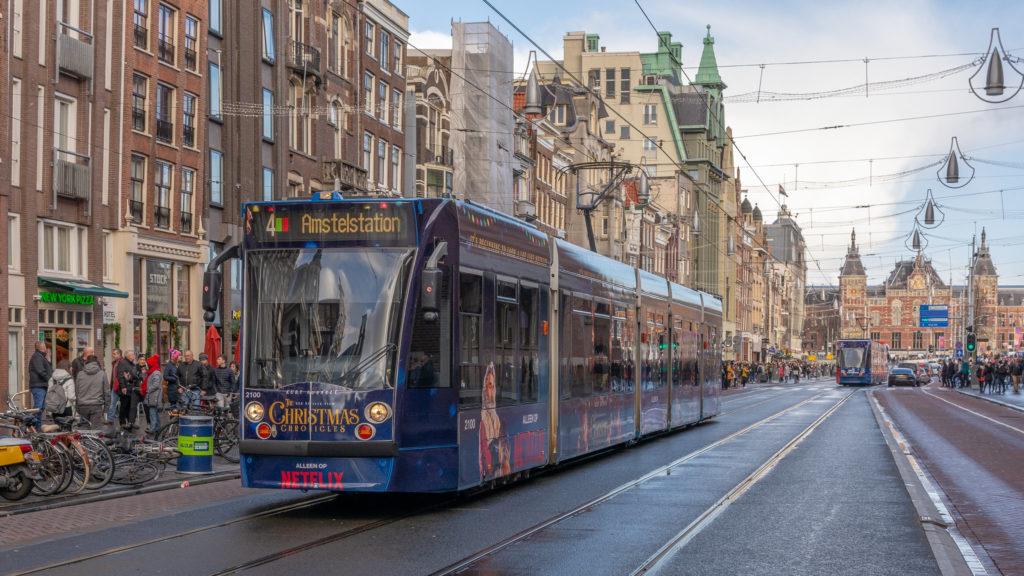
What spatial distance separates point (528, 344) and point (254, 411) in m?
4.04

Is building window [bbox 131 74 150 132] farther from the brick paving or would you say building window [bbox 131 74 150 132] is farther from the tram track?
the brick paving

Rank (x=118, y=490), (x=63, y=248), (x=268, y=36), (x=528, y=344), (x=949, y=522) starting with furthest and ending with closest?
(x=268, y=36)
(x=63, y=248)
(x=118, y=490)
(x=528, y=344)
(x=949, y=522)

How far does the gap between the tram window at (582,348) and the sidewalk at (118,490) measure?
490cm

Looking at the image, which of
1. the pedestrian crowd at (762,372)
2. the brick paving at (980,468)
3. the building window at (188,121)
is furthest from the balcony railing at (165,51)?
the pedestrian crowd at (762,372)

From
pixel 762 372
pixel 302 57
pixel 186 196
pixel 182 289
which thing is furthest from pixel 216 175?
pixel 762 372

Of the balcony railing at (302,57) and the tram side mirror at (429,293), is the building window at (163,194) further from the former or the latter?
the tram side mirror at (429,293)

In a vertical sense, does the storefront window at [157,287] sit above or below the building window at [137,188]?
below

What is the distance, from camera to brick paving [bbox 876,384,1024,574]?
12.1m

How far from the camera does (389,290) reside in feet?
41.3

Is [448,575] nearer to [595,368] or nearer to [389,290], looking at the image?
[389,290]

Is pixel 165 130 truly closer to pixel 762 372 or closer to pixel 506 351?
pixel 506 351

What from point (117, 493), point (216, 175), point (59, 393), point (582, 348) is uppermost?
point (216, 175)

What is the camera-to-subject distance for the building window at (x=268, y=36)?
41.4 m

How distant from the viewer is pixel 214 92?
39.3 meters
